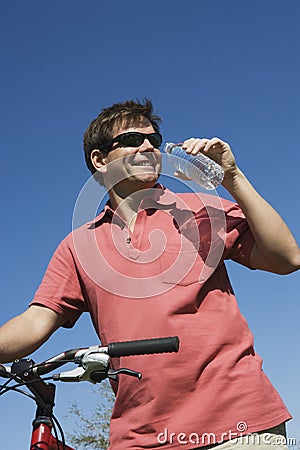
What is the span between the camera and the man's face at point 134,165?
3.43 meters

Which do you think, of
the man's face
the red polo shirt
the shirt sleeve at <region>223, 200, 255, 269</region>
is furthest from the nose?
the shirt sleeve at <region>223, 200, 255, 269</region>

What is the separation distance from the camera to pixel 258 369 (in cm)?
288

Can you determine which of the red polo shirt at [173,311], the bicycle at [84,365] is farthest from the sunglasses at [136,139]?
the bicycle at [84,365]

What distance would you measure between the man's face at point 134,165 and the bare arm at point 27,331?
0.75m

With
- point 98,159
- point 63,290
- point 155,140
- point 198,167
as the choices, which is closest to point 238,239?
point 198,167

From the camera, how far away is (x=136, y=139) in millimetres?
3545

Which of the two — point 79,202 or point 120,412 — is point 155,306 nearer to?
point 120,412

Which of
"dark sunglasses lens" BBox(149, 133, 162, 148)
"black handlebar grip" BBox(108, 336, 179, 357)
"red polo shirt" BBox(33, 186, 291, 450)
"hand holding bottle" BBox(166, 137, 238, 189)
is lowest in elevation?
"black handlebar grip" BBox(108, 336, 179, 357)

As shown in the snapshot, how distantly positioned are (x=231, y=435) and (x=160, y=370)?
38cm

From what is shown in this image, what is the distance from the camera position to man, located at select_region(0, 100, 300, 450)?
2762mm

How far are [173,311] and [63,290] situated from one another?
644 millimetres

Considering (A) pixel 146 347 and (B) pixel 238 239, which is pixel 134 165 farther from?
(A) pixel 146 347

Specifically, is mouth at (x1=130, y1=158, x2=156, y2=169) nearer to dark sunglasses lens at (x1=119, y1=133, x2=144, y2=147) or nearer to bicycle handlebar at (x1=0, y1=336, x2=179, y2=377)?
dark sunglasses lens at (x1=119, y1=133, x2=144, y2=147)

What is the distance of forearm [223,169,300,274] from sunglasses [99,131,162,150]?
0.67 meters
